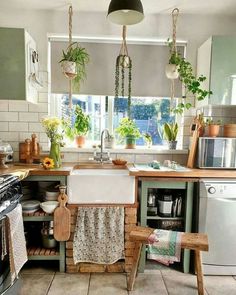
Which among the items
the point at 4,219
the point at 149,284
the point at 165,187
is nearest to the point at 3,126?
the point at 4,219

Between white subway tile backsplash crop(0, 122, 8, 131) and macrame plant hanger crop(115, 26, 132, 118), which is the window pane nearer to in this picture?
macrame plant hanger crop(115, 26, 132, 118)

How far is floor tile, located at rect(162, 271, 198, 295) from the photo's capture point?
195 centimetres

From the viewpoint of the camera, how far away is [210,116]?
8.89 ft

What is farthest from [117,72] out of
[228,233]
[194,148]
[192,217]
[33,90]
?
[228,233]

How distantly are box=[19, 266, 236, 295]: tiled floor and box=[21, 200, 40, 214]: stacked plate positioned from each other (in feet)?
1.83

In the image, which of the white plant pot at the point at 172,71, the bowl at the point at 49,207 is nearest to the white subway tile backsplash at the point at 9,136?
the bowl at the point at 49,207

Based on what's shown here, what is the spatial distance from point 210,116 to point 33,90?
189 centimetres

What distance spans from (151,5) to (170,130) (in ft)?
4.15

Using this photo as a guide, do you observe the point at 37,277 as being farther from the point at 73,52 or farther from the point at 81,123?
the point at 73,52

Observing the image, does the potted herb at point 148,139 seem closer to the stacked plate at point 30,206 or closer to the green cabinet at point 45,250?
the green cabinet at point 45,250

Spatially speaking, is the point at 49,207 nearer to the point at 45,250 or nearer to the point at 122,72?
the point at 45,250

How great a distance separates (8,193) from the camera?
156cm

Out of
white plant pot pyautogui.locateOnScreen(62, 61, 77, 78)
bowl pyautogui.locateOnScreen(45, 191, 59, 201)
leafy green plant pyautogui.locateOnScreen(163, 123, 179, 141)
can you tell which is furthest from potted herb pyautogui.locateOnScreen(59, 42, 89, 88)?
bowl pyautogui.locateOnScreen(45, 191, 59, 201)

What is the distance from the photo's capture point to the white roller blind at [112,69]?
2658 mm
